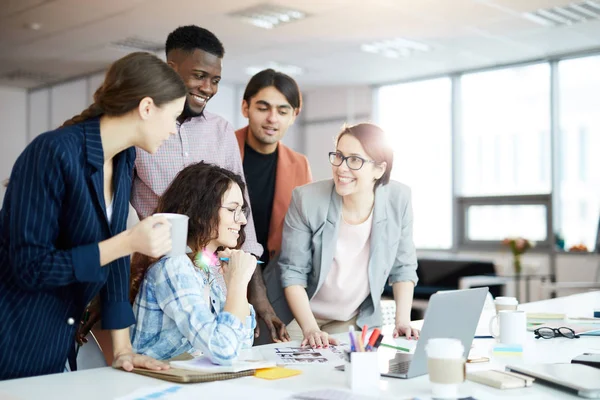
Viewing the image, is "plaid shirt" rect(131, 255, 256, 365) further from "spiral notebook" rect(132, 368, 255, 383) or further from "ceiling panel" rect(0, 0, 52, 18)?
"ceiling panel" rect(0, 0, 52, 18)

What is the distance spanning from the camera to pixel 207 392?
151 cm

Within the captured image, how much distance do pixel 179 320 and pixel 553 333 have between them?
1232 millimetres

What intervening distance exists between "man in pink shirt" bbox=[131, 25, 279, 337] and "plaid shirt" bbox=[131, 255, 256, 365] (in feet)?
1.99

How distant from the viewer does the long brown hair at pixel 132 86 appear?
1.69 meters

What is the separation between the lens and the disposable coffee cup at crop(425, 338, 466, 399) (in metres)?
1.42

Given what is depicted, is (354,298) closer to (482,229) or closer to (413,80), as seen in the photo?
(482,229)

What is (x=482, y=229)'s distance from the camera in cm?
881

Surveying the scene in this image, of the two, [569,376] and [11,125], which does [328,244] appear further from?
[11,125]

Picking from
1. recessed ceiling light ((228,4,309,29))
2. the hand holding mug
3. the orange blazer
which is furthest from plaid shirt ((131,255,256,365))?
recessed ceiling light ((228,4,309,29))

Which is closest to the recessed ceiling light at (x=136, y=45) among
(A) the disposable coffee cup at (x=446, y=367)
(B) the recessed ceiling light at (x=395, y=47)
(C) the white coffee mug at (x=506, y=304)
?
(B) the recessed ceiling light at (x=395, y=47)

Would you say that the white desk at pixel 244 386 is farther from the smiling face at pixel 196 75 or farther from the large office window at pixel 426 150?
the large office window at pixel 426 150

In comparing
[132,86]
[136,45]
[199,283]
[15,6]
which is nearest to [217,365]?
[199,283]

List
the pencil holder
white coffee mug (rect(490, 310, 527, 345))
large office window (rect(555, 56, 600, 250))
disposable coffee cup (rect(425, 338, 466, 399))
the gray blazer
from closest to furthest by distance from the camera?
1. disposable coffee cup (rect(425, 338, 466, 399))
2. the pencil holder
3. white coffee mug (rect(490, 310, 527, 345))
4. the gray blazer
5. large office window (rect(555, 56, 600, 250))

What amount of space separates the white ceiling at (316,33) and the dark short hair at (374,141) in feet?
12.2
